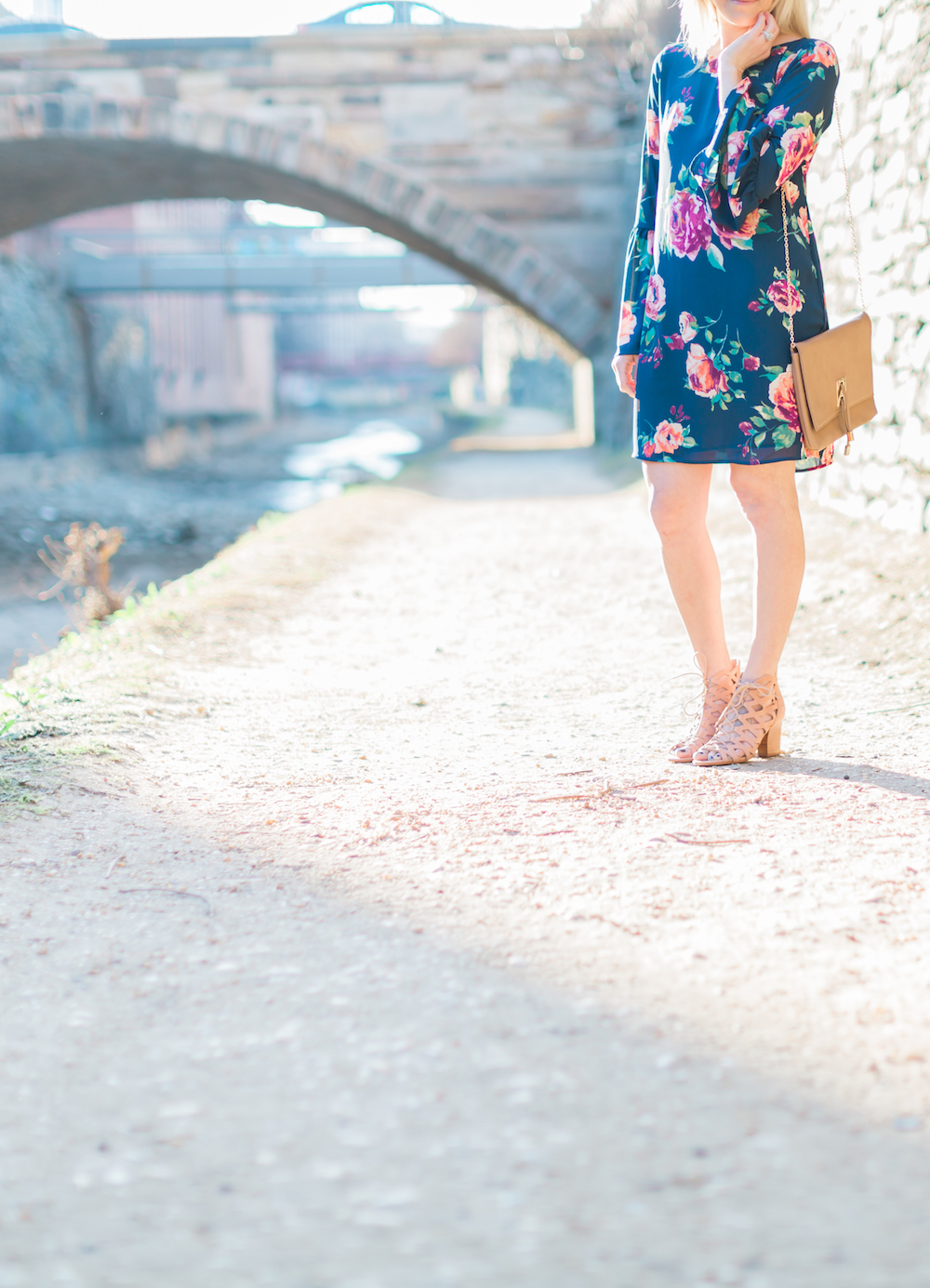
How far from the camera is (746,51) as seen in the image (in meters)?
2.11

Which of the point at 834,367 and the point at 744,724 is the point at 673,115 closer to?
the point at 834,367

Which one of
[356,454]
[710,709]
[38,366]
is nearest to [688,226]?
[710,709]

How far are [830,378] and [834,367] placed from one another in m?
0.02

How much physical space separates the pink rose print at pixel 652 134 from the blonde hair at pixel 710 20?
15cm

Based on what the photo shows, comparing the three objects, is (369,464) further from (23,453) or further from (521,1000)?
(521,1000)

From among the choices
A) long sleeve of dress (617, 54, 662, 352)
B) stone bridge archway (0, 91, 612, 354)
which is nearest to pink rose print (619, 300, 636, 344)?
long sleeve of dress (617, 54, 662, 352)

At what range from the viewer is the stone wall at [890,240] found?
172 inches

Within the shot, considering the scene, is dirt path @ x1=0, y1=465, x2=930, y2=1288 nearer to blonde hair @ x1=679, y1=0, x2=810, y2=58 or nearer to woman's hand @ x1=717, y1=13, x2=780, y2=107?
woman's hand @ x1=717, y1=13, x2=780, y2=107

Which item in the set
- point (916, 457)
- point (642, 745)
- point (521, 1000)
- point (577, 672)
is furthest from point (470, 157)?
point (521, 1000)

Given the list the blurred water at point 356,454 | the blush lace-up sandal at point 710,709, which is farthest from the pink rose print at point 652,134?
the blurred water at point 356,454

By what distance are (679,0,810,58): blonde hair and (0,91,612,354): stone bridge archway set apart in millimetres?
11206

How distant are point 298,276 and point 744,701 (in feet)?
83.6

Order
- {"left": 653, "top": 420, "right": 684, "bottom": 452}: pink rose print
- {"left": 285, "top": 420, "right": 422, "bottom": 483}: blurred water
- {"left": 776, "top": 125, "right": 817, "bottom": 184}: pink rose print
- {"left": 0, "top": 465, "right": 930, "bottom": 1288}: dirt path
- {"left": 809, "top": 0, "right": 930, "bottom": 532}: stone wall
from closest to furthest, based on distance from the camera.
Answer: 1. {"left": 0, "top": 465, "right": 930, "bottom": 1288}: dirt path
2. {"left": 776, "top": 125, "right": 817, "bottom": 184}: pink rose print
3. {"left": 653, "top": 420, "right": 684, "bottom": 452}: pink rose print
4. {"left": 809, "top": 0, "right": 930, "bottom": 532}: stone wall
5. {"left": 285, "top": 420, "right": 422, "bottom": 483}: blurred water

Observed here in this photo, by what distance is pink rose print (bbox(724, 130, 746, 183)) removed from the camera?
2.10 metres
